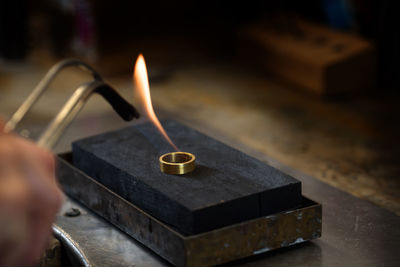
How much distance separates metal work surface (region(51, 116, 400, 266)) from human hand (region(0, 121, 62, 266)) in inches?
19.5

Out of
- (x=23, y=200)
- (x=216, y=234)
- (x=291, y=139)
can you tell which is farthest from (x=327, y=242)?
(x=291, y=139)

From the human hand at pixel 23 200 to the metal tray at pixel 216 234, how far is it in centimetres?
39

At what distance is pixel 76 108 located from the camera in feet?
4.62

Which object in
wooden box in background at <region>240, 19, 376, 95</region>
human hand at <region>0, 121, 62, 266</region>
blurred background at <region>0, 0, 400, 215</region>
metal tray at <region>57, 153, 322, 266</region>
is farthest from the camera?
wooden box in background at <region>240, 19, 376, 95</region>

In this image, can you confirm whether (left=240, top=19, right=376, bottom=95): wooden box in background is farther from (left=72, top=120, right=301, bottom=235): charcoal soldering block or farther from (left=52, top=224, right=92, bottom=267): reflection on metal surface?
(left=52, top=224, right=92, bottom=267): reflection on metal surface

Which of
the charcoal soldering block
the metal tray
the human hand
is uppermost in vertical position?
the human hand

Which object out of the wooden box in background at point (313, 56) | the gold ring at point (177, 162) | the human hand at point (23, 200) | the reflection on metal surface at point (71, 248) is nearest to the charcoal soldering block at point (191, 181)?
the gold ring at point (177, 162)

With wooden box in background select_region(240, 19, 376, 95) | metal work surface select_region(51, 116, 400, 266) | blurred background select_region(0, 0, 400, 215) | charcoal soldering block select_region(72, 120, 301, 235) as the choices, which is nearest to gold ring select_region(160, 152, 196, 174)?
charcoal soldering block select_region(72, 120, 301, 235)

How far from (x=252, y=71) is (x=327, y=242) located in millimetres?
1643

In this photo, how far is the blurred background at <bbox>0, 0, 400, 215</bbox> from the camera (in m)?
2.07

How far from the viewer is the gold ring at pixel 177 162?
4.37 ft

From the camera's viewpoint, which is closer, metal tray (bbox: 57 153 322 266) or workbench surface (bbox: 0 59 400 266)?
metal tray (bbox: 57 153 322 266)

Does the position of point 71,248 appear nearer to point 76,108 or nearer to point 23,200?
point 76,108

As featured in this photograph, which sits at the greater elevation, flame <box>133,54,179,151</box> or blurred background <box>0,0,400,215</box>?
flame <box>133,54,179,151</box>
